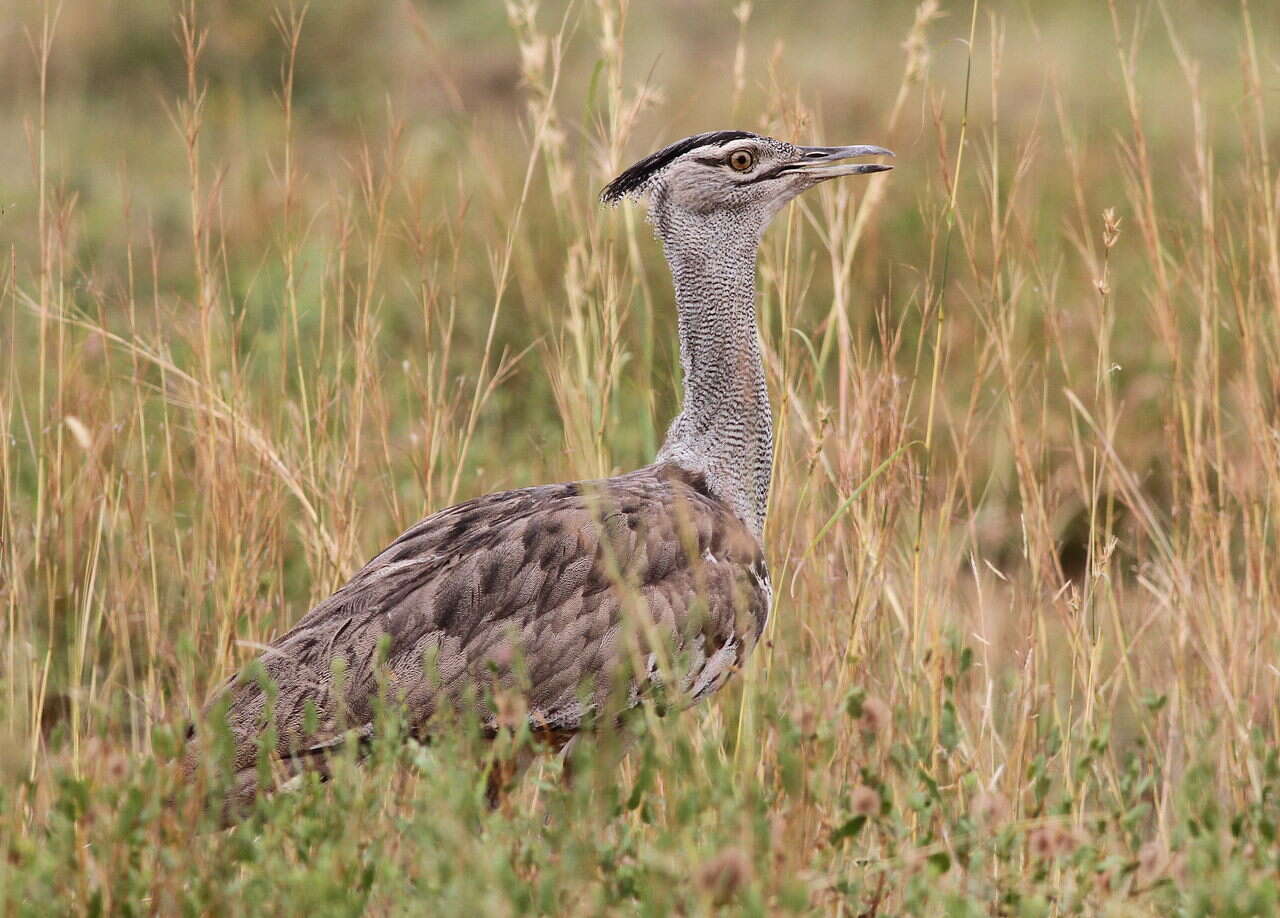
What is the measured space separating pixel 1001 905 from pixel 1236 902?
1.31 ft

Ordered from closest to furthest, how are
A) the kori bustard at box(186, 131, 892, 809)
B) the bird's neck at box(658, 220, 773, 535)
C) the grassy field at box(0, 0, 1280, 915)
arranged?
the grassy field at box(0, 0, 1280, 915)
the kori bustard at box(186, 131, 892, 809)
the bird's neck at box(658, 220, 773, 535)

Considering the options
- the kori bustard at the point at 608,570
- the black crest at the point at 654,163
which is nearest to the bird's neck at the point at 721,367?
the kori bustard at the point at 608,570

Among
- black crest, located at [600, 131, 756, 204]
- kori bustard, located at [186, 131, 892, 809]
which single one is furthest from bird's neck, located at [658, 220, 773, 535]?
black crest, located at [600, 131, 756, 204]

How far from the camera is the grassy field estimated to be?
2449mm

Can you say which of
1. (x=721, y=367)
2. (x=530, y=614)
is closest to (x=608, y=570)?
(x=530, y=614)

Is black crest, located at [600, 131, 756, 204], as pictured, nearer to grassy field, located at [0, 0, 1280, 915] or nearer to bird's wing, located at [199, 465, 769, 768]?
grassy field, located at [0, 0, 1280, 915]

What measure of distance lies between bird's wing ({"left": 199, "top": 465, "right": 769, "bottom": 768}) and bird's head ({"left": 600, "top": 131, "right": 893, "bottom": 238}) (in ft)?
2.18

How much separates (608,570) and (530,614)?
13.4 inches

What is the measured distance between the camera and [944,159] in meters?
3.18

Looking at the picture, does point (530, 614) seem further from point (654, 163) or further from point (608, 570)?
point (654, 163)

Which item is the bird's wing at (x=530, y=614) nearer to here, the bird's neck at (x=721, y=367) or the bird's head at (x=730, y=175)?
the bird's neck at (x=721, y=367)

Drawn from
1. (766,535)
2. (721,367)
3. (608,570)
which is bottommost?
(766,535)

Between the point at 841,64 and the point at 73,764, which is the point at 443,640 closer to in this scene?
the point at 73,764

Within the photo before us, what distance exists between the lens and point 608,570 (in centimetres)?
303
